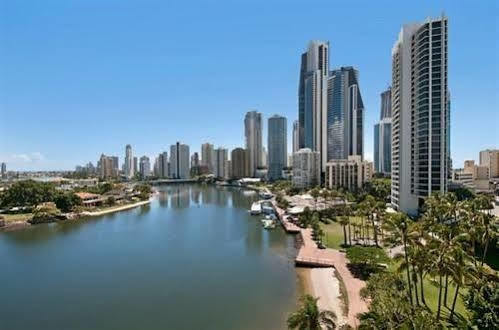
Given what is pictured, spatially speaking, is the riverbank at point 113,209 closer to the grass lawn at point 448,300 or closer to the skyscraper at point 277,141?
the grass lawn at point 448,300

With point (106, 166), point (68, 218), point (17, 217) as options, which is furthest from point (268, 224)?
point (106, 166)

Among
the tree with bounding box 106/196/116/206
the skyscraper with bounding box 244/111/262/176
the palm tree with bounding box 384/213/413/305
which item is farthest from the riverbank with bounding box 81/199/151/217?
the skyscraper with bounding box 244/111/262/176

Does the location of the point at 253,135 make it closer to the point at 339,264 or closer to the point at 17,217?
the point at 17,217

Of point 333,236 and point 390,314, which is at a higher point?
point 390,314

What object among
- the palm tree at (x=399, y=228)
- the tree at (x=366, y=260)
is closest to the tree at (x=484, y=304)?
the palm tree at (x=399, y=228)

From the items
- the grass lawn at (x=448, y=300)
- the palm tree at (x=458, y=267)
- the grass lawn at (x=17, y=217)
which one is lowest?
the grass lawn at (x=17, y=217)

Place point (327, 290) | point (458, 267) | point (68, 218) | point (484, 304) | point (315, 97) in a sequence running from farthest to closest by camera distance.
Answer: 1. point (315, 97)
2. point (68, 218)
3. point (327, 290)
4. point (484, 304)
5. point (458, 267)
